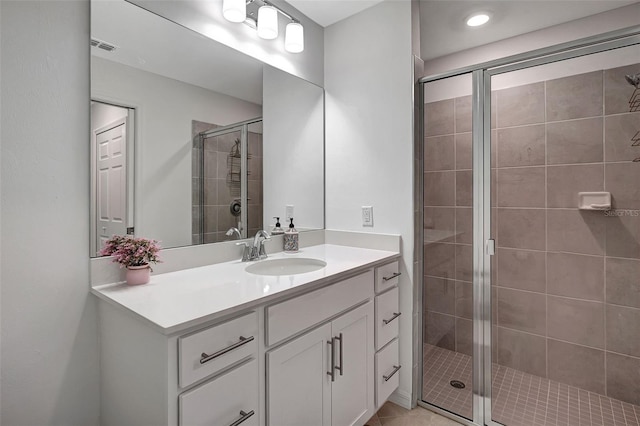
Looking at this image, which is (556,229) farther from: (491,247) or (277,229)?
(277,229)

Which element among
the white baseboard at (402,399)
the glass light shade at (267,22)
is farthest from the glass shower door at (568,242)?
the glass light shade at (267,22)

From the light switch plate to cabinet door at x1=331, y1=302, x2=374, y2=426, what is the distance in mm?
578

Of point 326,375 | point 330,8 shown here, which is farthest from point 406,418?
point 330,8

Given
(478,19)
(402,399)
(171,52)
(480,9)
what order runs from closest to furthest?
1. (171,52)
2. (402,399)
3. (480,9)
4. (478,19)

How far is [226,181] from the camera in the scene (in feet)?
5.64

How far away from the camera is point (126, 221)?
1.35 meters

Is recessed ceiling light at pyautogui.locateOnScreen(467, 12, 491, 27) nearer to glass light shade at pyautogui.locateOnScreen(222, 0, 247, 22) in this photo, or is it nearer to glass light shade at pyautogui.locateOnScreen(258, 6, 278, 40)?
glass light shade at pyautogui.locateOnScreen(258, 6, 278, 40)

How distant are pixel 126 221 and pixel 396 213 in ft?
4.55

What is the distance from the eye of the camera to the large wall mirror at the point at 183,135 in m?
1.29

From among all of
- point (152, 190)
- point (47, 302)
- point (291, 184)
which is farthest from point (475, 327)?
point (47, 302)

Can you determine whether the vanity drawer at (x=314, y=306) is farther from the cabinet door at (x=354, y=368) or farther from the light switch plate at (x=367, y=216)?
the light switch plate at (x=367, y=216)

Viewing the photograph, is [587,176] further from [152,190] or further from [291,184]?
[152,190]

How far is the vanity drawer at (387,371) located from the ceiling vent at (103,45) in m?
1.83

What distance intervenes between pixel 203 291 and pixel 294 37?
153 centimetres
